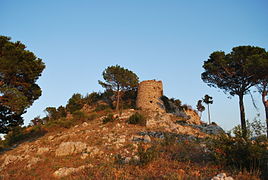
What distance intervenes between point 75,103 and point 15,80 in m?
23.9

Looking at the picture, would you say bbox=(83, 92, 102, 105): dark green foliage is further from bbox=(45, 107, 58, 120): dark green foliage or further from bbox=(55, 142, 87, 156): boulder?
bbox=(55, 142, 87, 156): boulder

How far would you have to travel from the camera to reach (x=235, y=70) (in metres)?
22.6

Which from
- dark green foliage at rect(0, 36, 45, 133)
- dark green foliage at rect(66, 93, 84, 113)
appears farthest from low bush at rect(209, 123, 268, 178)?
dark green foliage at rect(66, 93, 84, 113)

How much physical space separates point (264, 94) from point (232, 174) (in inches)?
740

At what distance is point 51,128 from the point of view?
22.0 m

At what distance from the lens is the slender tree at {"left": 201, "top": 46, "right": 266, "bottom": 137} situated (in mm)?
20844

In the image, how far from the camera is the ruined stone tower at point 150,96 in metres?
31.2

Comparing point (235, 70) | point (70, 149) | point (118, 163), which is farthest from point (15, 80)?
point (235, 70)

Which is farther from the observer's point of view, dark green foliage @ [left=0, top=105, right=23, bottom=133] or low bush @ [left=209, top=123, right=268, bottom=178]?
dark green foliage @ [left=0, top=105, right=23, bottom=133]

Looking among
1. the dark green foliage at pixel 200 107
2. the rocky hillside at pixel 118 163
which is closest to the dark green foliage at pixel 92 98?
the dark green foliage at pixel 200 107

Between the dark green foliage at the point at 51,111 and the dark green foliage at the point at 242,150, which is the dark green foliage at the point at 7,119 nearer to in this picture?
the dark green foliage at the point at 242,150

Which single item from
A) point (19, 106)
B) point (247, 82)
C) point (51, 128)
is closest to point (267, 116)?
point (247, 82)

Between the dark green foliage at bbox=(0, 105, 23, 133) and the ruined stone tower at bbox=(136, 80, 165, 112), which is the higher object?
the ruined stone tower at bbox=(136, 80, 165, 112)

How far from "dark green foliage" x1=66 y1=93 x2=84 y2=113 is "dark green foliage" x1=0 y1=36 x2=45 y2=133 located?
69.5 feet
